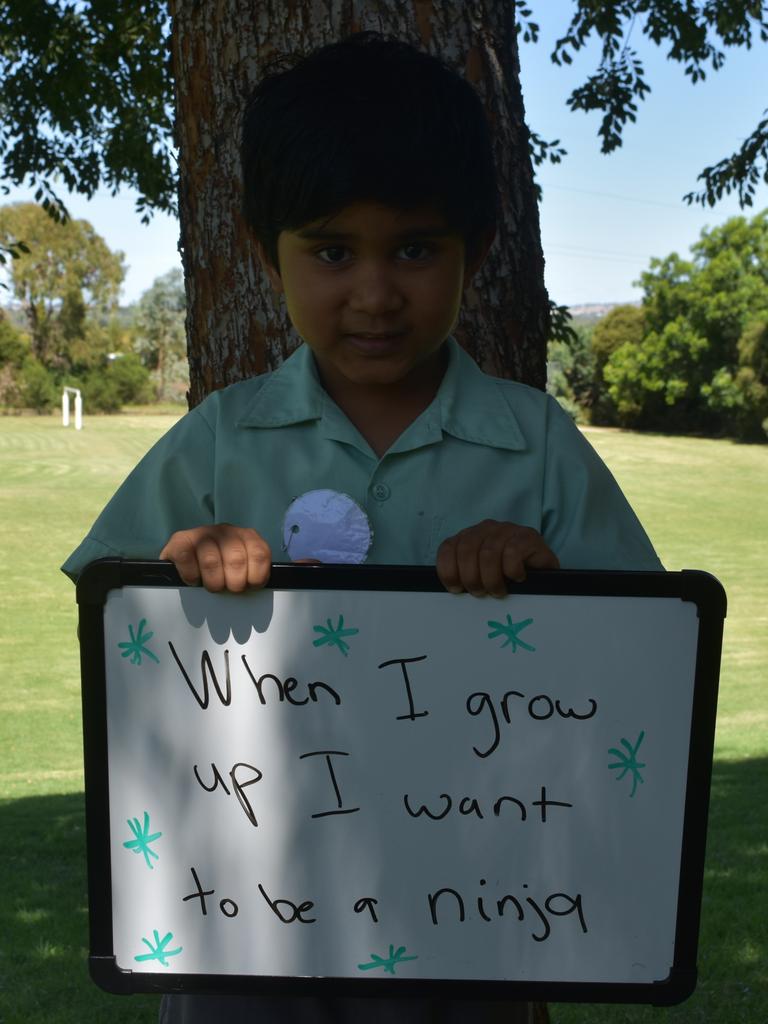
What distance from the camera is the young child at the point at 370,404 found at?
5.92ft

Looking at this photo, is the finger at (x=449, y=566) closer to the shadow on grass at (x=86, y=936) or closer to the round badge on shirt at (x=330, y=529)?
the round badge on shirt at (x=330, y=529)

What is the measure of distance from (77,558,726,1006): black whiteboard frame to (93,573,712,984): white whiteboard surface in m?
0.01

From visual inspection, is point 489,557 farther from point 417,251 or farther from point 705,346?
point 705,346

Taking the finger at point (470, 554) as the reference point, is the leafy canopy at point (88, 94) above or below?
above

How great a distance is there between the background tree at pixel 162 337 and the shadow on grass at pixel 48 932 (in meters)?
69.0

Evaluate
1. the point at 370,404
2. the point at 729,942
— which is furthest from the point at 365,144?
the point at 729,942

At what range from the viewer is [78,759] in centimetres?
1064

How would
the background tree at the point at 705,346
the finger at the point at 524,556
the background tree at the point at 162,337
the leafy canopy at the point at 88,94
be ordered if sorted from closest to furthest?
the finger at the point at 524,556 < the leafy canopy at the point at 88,94 < the background tree at the point at 705,346 < the background tree at the point at 162,337

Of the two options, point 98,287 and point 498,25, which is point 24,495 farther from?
point 98,287

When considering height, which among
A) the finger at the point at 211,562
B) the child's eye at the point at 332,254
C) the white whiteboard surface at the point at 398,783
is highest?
the child's eye at the point at 332,254

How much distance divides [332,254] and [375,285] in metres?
0.10

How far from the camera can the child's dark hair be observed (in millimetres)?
1785

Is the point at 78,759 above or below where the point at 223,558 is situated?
→ below

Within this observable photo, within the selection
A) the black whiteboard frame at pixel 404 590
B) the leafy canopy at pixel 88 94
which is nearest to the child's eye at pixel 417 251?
the black whiteboard frame at pixel 404 590
